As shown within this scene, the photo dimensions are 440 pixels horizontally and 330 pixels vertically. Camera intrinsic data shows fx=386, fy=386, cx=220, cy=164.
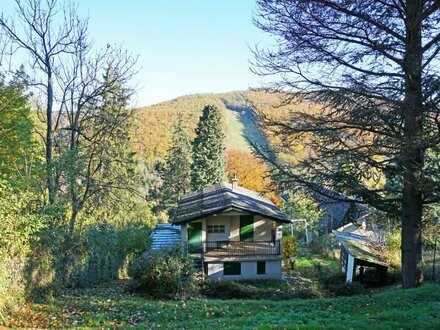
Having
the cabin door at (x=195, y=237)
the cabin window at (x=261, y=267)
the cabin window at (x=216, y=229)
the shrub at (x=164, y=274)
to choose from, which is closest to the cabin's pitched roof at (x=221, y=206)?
the cabin door at (x=195, y=237)

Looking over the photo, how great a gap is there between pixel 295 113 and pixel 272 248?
13301mm

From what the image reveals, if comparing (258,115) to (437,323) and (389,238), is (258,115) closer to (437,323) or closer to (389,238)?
(437,323)

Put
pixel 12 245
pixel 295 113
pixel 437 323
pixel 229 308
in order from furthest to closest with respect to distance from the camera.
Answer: pixel 295 113
pixel 229 308
pixel 12 245
pixel 437 323

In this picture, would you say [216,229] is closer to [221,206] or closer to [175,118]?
[221,206]

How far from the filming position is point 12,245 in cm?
972

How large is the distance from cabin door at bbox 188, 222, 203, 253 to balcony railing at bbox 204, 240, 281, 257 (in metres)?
0.51

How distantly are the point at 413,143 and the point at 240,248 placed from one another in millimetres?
15576

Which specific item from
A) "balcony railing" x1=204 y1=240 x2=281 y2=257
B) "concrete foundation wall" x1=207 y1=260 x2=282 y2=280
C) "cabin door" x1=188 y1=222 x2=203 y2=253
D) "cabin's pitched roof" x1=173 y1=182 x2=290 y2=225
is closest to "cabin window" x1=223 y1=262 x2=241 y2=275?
"concrete foundation wall" x1=207 y1=260 x2=282 y2=280

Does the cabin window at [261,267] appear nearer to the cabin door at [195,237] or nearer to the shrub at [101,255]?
the cabin door at [195,237]

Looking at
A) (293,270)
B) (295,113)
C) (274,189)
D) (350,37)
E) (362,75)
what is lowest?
(293,270)

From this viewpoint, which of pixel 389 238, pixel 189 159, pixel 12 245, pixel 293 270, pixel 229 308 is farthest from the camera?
pixel 189 159

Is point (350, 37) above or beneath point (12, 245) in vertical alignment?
above

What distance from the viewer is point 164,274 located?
14297 millimetres

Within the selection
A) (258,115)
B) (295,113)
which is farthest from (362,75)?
(258,115)
